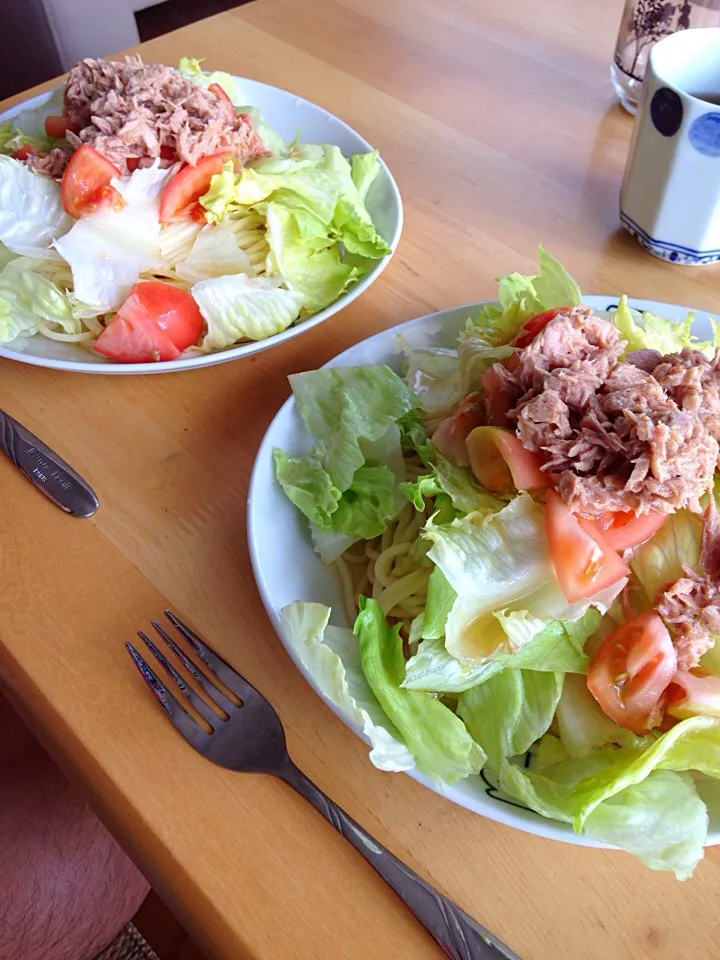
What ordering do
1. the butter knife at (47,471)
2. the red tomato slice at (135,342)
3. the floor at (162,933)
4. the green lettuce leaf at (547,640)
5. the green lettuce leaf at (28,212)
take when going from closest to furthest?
the green lettuce leaf at (547,640) → the butter knife at (47,471) → the red tomato slice at (135,342) → the green lettuce leaf at (28,212) → the floor at (162,933)

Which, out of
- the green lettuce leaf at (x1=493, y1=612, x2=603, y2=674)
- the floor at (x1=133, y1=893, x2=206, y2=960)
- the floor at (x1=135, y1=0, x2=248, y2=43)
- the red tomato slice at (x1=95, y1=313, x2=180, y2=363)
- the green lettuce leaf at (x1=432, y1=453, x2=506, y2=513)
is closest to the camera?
the green lettuce leaf at (x1=493, y1=612, x2=603, y2=674)

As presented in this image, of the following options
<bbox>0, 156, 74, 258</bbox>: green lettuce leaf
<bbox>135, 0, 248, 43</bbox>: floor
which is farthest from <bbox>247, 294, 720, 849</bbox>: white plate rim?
<bbox>135, 0, 248, 43</bbox>: floor

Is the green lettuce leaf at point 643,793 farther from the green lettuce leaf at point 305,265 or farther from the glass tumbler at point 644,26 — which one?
the glass tumbler at point 644,26

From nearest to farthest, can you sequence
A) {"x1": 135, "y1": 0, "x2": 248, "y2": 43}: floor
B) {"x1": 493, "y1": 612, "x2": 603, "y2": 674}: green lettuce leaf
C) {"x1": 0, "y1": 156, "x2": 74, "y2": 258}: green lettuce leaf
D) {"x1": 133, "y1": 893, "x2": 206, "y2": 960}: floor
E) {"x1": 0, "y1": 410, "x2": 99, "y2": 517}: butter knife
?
{"x1": 493, "y1": 612, "x2": 603, "y2": 674}: green lettuce leaf
{"x1": 0, "y1": 410, "x2": 99, "y2": 517}: butter knife
{"x1": 0, "y1": 156, "x2": 74, "y2": 258}: green lettuce leaf
{"x1": 133, "y1": 893, "x2": 206, "y2": 960}: floor
{"x1": 135, "y1": 0, "x2": 248, "y2": 43}: floor

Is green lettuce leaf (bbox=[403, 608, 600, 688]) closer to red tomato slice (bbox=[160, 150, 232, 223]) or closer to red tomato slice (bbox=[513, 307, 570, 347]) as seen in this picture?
red tomato slice (bbox=[513, 307, 570, 347])

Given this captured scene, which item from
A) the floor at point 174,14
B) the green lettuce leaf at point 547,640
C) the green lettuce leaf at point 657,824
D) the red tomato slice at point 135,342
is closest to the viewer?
the green lettuce leaf at point 657,824

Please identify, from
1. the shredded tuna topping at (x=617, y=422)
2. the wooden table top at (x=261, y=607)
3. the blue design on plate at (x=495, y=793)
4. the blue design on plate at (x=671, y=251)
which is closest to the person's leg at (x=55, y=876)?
the wooden table top at (x=261, y=607)

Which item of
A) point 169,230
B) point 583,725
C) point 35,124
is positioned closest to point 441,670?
point 583,725

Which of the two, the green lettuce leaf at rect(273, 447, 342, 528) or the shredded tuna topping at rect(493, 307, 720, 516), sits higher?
the shredded tuna topping at rect(493, 307, 720, 516)
